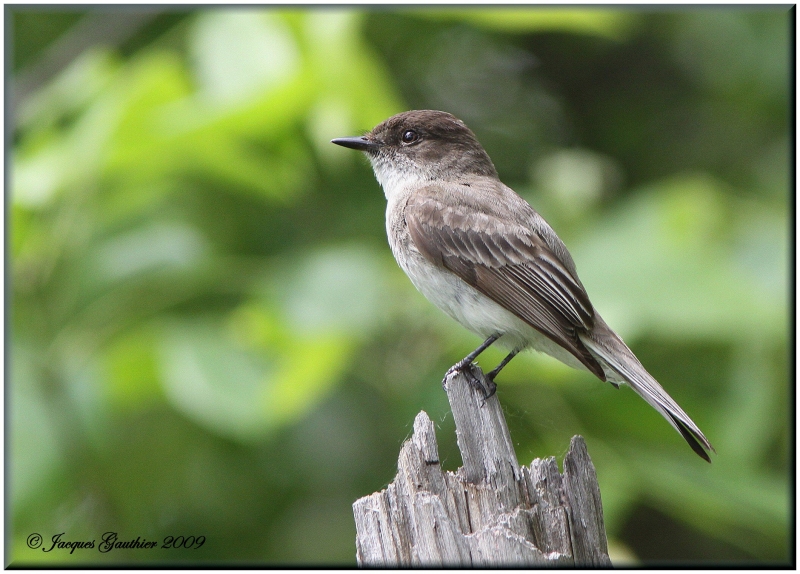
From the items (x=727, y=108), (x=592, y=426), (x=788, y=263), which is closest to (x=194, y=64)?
(x=592, y=426)

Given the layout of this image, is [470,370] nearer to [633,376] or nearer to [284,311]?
[633,376]

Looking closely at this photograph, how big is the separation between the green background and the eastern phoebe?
197 millimetres

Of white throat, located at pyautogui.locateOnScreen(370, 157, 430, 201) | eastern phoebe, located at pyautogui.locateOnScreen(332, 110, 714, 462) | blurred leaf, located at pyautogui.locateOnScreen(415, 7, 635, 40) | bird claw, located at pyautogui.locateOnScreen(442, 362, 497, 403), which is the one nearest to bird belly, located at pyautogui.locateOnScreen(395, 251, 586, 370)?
eastern phoebe, located at pyautogui.locateOnScreen(332, 110, 714, 462)

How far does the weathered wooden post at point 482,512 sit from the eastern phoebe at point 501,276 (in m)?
0.61

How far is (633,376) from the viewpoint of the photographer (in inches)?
137

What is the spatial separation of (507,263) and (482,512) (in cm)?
156

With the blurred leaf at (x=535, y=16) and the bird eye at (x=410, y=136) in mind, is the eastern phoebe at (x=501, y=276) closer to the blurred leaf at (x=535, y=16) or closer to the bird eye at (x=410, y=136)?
the bird eye at (x=410, y=136)

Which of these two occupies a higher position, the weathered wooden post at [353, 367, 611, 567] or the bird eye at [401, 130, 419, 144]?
the bird eye at [401, 130, 419, 144]

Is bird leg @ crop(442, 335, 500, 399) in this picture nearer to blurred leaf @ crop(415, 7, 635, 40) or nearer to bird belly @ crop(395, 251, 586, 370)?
bird belly @ crop(395, 251, 586, 370)

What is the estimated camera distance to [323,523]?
236 inches

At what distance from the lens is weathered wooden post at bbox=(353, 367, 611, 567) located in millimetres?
2438

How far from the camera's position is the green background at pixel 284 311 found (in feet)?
13.3

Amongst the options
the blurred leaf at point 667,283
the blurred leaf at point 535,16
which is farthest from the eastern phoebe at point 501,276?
the blurred leaf at point 535,16

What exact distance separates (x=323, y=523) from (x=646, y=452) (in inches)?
101
